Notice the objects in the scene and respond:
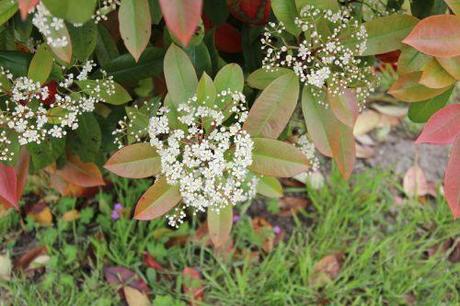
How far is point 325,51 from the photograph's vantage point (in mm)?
1169

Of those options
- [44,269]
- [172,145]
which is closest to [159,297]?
[44,269]

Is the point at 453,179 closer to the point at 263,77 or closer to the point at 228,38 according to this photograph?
the point at 263,77

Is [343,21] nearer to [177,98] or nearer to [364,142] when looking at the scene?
[177,98]

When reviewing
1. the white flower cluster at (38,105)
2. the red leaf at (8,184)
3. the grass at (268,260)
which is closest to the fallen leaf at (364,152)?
the grass at (268,260)

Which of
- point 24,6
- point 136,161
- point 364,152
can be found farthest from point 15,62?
point 364,152

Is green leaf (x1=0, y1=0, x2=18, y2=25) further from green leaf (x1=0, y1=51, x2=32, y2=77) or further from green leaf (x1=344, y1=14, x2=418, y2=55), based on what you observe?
green leaf (x1=344, y1=14, x2=418, y2=55)

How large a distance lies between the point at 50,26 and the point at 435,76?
684 mm

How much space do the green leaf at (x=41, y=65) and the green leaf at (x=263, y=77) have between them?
40 centimetres

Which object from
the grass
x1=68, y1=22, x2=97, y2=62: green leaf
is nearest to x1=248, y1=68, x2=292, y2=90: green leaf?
x1=68, y1=22, x2=97, y2=62: green leaf

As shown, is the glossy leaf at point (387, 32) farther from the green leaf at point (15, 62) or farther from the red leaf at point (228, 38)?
the green leaf at point (15, 62)

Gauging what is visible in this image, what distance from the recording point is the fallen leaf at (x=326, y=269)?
6.05ft

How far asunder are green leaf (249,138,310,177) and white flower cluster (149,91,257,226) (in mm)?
36

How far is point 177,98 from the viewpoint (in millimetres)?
1226

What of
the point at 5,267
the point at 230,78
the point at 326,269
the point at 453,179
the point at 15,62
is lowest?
the point at 326,269
